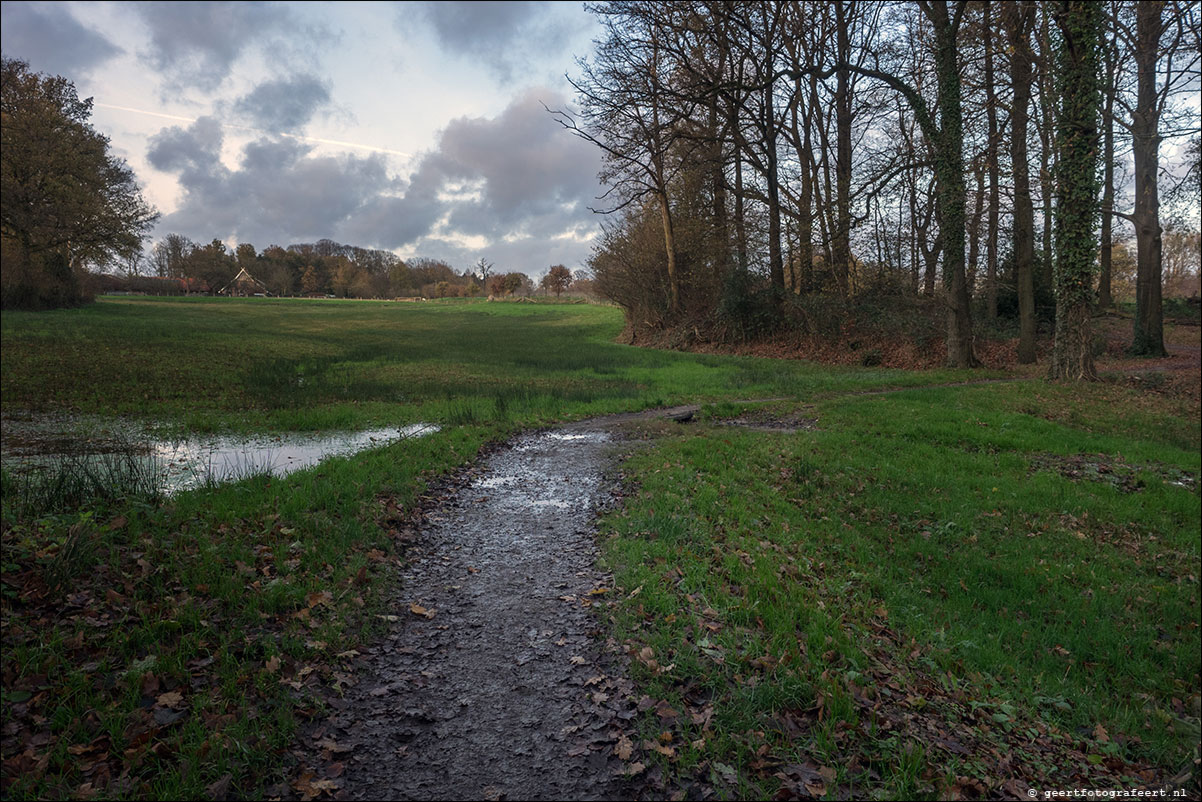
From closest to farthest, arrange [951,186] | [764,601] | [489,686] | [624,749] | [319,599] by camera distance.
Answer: [624,749] → [489,686] → [319,599] → [764,601] → [951,186]

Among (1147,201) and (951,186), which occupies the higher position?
(951,186)

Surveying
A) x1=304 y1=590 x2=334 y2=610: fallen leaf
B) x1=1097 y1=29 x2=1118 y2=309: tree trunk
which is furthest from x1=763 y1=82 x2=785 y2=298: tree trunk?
x1=304 y1=590 x2=334 y2=610: fallen leaf

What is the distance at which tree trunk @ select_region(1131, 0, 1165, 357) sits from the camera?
18281 millimetres

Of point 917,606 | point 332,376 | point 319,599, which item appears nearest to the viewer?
point 319,599

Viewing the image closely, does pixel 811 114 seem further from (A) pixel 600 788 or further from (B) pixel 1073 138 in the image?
(A) pixel 600 788

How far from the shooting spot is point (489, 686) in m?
4.41

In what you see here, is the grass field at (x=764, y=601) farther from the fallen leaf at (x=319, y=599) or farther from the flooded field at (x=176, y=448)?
the flooded field at (x=176, y=448)

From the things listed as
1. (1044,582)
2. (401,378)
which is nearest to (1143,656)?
(1044,582)

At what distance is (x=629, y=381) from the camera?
20.4 meters

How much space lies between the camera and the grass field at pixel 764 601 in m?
3.78

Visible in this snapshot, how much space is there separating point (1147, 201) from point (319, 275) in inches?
4266

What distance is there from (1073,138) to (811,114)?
1430 centimetres

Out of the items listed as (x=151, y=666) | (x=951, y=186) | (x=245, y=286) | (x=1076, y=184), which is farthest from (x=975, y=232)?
(x=245, y=286)

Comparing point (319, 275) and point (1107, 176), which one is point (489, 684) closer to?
point (1107, 176)
